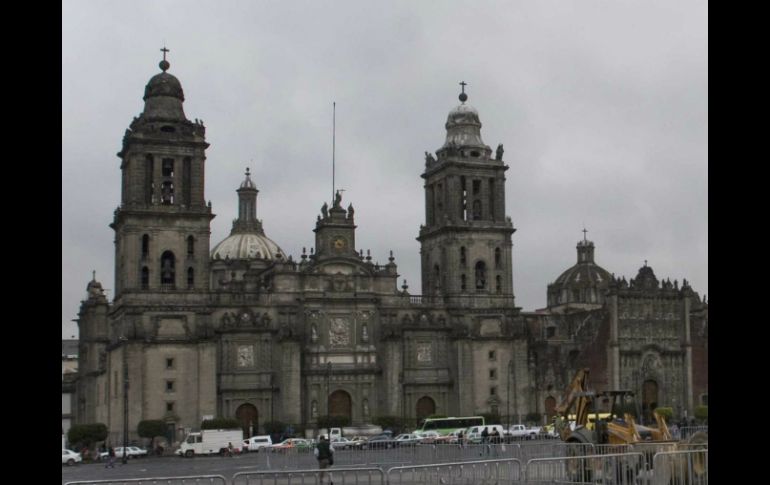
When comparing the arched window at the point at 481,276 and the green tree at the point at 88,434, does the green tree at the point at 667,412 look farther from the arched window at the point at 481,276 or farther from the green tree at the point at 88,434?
the green tree at the point at 88,434

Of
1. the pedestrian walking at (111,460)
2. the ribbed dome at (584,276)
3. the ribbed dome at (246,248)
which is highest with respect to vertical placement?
the ribbed dome at (246,248)

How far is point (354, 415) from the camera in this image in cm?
6788

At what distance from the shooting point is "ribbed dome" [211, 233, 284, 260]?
93.2 m

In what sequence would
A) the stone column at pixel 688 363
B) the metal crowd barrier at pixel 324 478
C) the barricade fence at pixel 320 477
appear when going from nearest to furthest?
the barricade fence at pixel 320 477
the metal crowd barrier at pixel 324 478
the stone column at pixel 688 363

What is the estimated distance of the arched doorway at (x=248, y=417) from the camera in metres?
65.4

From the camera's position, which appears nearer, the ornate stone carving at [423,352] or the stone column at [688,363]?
the ornate stone carving at [423,352]

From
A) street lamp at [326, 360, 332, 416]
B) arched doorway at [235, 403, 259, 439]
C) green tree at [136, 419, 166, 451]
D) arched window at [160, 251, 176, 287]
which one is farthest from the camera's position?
street lamp at [326, 360, 332, 416]

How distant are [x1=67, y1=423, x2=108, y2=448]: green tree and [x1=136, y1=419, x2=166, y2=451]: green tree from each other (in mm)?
1951

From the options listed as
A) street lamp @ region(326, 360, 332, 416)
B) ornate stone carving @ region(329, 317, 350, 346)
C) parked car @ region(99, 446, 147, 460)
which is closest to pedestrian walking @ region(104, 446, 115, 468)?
parked car @ region(99, 446, 147, 460)

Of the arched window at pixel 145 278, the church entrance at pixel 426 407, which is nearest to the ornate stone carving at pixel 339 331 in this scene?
the church entrance at pixel 426 407

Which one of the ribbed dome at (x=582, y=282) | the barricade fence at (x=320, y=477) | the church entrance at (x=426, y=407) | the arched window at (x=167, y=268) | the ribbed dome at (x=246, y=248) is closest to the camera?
the barricade fence at (x=320, y=477)

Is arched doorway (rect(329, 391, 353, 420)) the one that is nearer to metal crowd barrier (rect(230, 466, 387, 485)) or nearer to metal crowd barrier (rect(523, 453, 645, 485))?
metal crowd barrier (rect(230, 466, 387, 485))

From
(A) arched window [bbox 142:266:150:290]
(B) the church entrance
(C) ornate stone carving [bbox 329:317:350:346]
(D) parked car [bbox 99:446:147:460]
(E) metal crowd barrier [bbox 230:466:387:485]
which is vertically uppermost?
(A) arched window [bbox 142:266:150:290]
